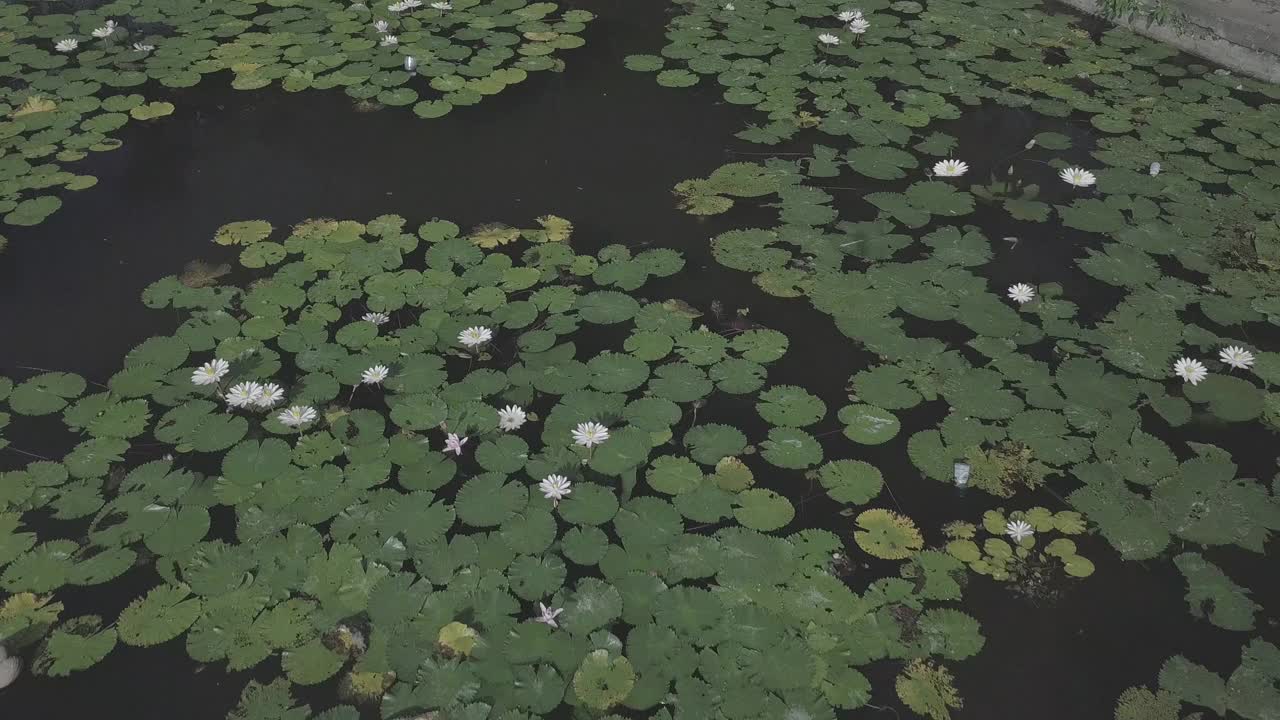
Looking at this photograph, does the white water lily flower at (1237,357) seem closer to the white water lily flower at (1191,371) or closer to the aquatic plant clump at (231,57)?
the white water lily flower at (1191,371)

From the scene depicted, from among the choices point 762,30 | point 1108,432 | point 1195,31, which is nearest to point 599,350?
point 1108,432

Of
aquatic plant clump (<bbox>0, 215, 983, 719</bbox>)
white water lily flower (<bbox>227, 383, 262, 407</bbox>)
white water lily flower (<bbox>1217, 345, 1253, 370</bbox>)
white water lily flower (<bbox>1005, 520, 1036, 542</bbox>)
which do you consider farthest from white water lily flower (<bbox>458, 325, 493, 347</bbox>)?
white water lily flower (<bbox>1217, 345, 1253, 370</bbox>)

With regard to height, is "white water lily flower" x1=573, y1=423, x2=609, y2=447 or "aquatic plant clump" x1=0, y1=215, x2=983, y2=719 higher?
"white water lily flower" x1=573, y1=423, x2=609, y2=447

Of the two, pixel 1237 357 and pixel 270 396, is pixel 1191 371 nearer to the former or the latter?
pixel 1237 357

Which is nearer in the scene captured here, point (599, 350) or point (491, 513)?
point (491, 513)

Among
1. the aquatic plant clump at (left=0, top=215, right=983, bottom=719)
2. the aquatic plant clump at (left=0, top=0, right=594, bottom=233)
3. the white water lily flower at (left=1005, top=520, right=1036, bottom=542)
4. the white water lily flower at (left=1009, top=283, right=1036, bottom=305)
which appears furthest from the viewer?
the aquatic plant clump at (left=0, top=0, right=594, bottom=233)

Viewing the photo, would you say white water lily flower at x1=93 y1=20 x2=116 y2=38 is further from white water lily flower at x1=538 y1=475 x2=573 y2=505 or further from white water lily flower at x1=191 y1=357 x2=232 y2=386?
white water lily flower at x1=538 y1=475 x2=573 y2=505

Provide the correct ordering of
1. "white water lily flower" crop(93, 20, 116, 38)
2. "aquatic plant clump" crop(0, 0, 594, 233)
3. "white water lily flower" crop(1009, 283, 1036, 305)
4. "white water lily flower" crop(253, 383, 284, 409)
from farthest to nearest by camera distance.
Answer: "white water lily flower" crop(93, 20, 116, 38), "aquatic plant clump" crop(0, 0, 594, 233), "white water lily flower" crop(1009, 283, 1036, 305), "white water lily flower" crop(253, 383, 284, 409)

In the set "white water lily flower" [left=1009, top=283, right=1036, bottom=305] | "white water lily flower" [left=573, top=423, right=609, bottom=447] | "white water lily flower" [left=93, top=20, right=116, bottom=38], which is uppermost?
"white water lily flower" [left=93, top=20, right=116, bottom=38]

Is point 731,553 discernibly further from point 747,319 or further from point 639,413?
point 747,319
